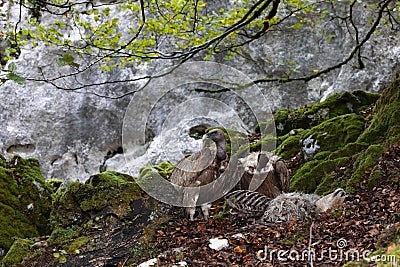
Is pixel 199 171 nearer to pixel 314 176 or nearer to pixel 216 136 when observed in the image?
pixel 216 136

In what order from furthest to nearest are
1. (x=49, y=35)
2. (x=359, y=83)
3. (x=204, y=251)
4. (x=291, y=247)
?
1. (x=359, y=83)
2. (x=49, y=35)
3. (x=204, y=251)
4. (x=291, y=247)

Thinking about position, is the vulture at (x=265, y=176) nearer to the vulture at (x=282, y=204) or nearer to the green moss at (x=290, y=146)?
the vulture at (x=282, y=204)

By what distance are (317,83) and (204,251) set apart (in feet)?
39.0

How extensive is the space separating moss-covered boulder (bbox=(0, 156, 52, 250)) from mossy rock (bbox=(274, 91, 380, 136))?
4759 mm

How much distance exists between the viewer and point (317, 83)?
15.6 meters

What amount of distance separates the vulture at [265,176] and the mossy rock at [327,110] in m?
3.75

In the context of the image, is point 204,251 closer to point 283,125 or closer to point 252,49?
point 283,125

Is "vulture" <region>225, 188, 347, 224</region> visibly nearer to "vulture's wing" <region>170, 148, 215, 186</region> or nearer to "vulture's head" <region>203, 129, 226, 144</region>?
"vulture's wing" <region>170, 148, 215, 186</region>

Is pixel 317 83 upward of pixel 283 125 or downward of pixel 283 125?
upward

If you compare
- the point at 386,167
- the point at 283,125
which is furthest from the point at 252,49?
the point at 386,167

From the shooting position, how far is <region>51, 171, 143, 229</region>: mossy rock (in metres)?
6.38
